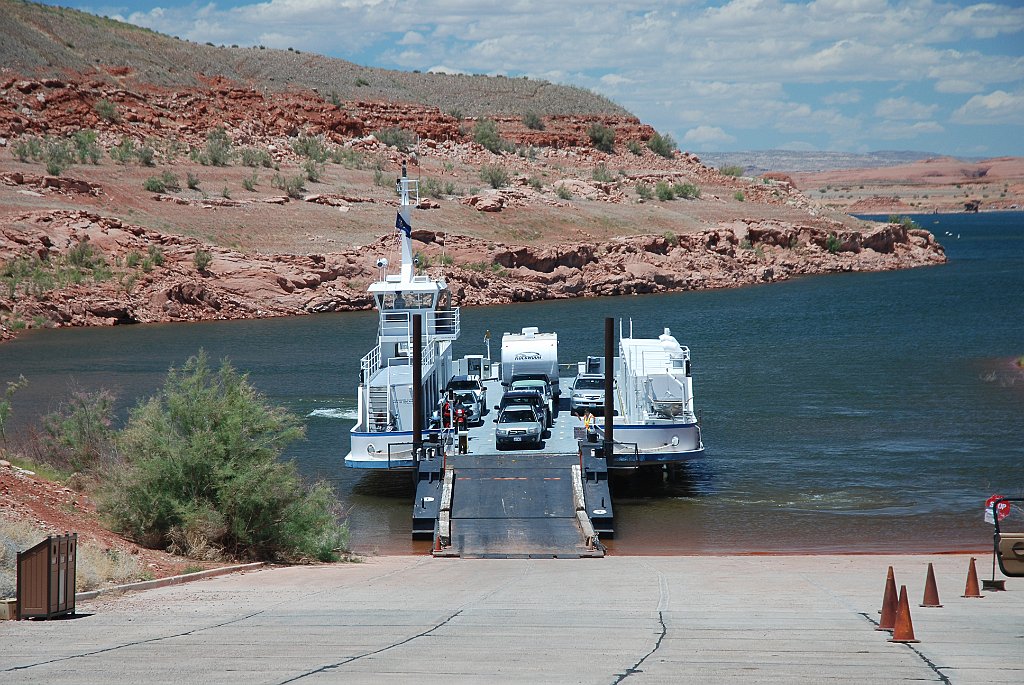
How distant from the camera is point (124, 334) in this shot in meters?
60.2

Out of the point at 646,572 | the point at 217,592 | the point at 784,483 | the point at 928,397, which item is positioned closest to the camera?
the point at 217,592

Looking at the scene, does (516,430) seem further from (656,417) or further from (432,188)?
(432,188)

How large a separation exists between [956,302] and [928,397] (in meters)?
33.7

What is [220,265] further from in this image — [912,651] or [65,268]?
[912,651]

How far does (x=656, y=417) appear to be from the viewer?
28.3 metres

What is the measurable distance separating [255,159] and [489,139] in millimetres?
26953

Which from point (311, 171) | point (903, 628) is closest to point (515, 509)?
point (903, 628)

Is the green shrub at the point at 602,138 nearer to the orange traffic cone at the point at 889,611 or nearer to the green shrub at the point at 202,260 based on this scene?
the green shrub at the point at 202,260

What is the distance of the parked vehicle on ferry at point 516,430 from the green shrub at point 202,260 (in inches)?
1757

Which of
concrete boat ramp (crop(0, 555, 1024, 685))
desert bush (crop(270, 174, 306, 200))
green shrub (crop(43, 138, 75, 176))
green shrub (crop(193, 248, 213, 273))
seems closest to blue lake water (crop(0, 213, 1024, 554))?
green shrub (crop(193, 248, 213, 273))

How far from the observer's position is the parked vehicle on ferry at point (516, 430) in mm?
27109

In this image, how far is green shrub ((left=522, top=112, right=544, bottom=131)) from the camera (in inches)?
4776

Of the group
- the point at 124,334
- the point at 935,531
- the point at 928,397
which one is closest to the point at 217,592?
the point at 935,531

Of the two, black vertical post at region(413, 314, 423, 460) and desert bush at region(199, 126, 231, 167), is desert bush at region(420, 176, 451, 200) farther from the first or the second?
black vertical post at region(413, 314, 423, 460)
